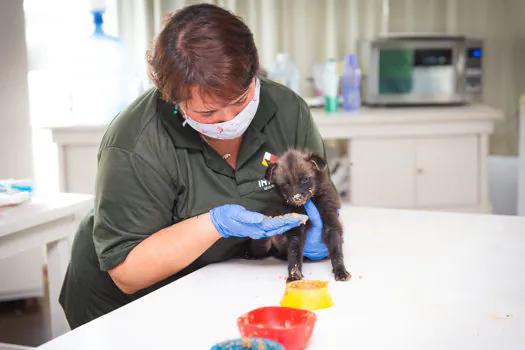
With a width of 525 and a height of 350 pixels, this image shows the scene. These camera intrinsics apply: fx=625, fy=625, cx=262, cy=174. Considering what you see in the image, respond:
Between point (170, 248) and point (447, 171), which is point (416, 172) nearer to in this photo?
point (447, 171)

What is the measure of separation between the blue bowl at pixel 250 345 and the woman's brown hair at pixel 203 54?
0.61 m

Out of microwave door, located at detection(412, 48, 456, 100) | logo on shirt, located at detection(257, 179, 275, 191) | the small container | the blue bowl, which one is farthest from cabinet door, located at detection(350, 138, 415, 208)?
the blue bowl

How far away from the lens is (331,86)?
3760 millimetres

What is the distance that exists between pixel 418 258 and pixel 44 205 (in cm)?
127

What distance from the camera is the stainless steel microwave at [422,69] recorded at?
379 centimetres

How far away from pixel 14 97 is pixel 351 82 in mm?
1940

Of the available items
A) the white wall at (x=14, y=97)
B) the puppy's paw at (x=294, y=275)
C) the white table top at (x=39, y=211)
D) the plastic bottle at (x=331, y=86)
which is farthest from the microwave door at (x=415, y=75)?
the puppy's paw at (x=294, y=275)

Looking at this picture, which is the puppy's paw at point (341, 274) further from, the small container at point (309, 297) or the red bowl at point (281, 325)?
the red bowl at point (281, 325)

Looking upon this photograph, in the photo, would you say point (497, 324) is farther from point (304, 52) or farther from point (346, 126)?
point (304, 52)

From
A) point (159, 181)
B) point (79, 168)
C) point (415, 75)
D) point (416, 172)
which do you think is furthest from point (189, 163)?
point (415, 75)

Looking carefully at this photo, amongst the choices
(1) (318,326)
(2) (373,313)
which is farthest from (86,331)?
(2) (373,313)

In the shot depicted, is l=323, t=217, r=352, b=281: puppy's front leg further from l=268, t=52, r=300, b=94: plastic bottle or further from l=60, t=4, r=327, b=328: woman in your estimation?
l=268, t=52, r=300, b=94: plastic bottle

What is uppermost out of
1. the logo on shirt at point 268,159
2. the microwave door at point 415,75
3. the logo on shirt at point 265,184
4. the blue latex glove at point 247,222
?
the microwave door at point 415,75

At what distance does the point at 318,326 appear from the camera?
126cm
